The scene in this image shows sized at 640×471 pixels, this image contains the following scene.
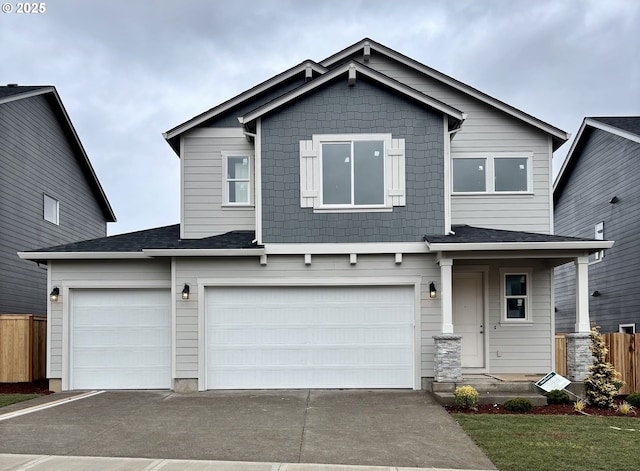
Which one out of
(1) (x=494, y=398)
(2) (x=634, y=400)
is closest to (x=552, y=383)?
(1) (x=494, y=398)

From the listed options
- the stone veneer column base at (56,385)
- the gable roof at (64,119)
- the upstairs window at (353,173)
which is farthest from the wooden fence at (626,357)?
→ the gable roof at (64,119)

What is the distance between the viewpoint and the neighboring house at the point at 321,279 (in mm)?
A: 11844

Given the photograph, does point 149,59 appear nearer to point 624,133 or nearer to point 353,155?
point 353,155

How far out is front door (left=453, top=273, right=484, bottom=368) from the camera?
12594mm

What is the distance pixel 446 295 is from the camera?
11312 mm

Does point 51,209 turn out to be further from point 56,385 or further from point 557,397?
point 557,397

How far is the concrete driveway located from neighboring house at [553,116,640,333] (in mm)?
8382

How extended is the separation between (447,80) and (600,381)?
7.20 meters

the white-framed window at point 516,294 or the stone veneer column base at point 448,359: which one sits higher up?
the white-framed window at point 516,294

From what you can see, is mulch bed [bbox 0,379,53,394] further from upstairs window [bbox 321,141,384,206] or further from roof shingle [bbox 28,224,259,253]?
upstairs window [bbox 321,141,384,206]

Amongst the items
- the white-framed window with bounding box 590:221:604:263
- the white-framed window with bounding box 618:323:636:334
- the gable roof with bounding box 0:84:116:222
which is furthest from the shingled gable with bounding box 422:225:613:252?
the gable roof with bounding box 0:84:116:222

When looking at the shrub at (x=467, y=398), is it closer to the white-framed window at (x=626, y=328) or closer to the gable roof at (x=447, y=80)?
the gable roof at (x=447, y=80)

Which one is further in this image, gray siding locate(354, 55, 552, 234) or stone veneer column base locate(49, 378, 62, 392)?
gray siding locate(354, 55, 552, 234)

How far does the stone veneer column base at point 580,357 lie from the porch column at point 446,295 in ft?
7.53
